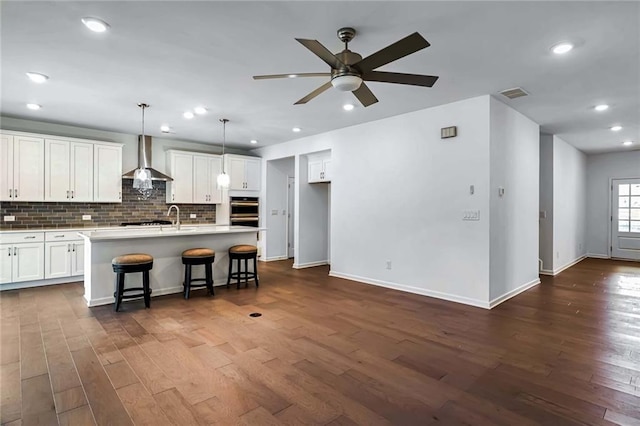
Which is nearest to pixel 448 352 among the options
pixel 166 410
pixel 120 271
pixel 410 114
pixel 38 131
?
pixel 166 410

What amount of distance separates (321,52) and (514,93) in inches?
124

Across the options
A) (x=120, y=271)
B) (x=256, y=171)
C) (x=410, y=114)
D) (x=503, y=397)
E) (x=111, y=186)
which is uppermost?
(x=410, y=114)

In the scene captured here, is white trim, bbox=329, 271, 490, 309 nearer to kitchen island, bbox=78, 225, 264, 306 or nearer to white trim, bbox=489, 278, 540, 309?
white trim, bbox=489, 278, 540, 309

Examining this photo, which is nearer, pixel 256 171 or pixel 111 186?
pixel 111 186

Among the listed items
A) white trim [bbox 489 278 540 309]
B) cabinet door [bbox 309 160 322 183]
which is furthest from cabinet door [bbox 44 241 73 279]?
white trim [bbox 489 278 540 309]

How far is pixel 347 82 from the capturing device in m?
2.58

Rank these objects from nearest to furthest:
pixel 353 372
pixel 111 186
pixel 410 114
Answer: pixel 353 372, pixel 410 114, pixel 111 186

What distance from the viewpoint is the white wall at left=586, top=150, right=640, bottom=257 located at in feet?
28.1

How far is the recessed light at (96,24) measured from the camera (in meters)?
2.61

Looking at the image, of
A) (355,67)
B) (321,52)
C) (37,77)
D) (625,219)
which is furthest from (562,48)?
(625,219)

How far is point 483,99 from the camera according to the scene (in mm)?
4352

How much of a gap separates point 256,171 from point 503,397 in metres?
6.97

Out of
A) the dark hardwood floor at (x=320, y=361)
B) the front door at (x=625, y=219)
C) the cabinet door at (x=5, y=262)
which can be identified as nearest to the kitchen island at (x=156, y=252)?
the dark hardwood floor at (x=320, y=361)

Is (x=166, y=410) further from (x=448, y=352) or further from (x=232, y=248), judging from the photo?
(x=232, y=248)
